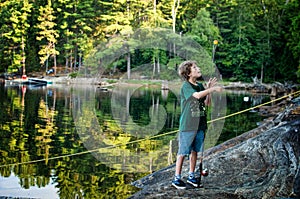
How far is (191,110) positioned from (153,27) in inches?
1025

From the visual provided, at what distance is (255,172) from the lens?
4.50 meters

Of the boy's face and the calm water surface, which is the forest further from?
the boy's face

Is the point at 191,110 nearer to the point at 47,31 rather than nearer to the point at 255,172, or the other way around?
the point at 255,172

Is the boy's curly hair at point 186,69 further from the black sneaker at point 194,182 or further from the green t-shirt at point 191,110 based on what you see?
the black sneaker at point 194,182

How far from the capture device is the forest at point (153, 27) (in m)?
31.9

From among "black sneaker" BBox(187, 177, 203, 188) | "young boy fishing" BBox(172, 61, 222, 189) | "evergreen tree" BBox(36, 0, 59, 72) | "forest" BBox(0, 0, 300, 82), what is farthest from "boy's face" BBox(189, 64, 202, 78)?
"evergreen tree" BBox(36, 0, 59, 72)

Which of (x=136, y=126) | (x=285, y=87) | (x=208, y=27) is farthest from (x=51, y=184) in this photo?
(x=208, y=27)

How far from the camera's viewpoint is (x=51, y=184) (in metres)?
6.19

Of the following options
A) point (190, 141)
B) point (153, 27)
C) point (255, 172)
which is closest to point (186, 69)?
point (190, 141)

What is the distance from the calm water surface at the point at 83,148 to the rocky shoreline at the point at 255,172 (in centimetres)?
147

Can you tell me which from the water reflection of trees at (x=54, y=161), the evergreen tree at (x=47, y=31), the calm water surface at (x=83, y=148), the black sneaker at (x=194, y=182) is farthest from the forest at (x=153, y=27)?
the black sneaker at (x=194, y=182)

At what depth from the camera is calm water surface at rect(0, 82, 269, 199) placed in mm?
6152

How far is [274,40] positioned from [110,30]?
1177cm

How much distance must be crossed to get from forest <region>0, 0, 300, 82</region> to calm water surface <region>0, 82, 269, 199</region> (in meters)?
15.8
